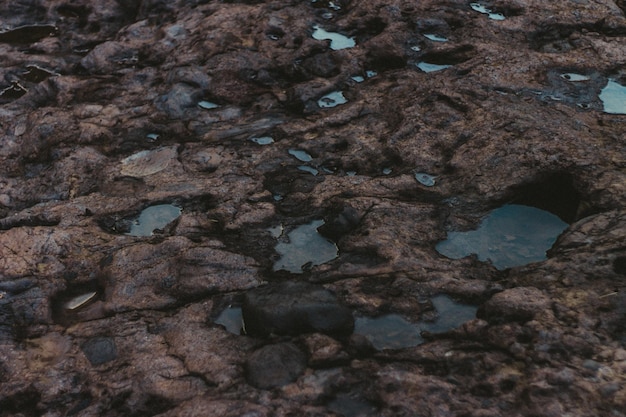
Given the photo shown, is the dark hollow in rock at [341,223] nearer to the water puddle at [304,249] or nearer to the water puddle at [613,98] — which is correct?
the water puddle at [304,249]

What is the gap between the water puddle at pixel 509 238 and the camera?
10.6 ft

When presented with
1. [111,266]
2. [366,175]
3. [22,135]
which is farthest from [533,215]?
[22,135]

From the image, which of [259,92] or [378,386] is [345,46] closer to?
[259,92]

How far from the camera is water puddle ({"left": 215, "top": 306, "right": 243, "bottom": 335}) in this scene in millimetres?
2883

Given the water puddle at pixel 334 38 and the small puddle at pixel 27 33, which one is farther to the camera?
the small puddle at pixel 27 33

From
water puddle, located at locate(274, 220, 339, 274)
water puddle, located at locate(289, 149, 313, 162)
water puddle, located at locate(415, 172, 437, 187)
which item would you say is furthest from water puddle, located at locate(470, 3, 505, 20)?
water puddle, located at locate(274, 220, 339, 274)

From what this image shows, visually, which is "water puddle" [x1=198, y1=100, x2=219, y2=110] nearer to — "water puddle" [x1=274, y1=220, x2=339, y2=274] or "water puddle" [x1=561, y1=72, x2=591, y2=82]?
"water puddle" [x1=274, y1=220, x2=339, y2=274]

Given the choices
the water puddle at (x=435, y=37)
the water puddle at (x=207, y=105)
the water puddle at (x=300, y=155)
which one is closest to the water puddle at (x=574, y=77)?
the water puddle at (x=435, y=37)

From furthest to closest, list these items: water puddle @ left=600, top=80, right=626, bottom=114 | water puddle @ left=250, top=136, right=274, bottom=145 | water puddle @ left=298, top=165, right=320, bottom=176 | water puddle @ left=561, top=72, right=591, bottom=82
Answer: water puddle @ left=561, top=72, right=591, bottom=82
water puddle @ left=250, top=136, right=274, bottom=145
water puddle @ left=600, top=80, right=626, bottom=114
water puddle @ left=298, top=165, right=320, bottom=176

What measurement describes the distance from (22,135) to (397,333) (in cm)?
342

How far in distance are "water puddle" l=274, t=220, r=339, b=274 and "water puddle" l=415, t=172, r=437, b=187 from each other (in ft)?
2.26

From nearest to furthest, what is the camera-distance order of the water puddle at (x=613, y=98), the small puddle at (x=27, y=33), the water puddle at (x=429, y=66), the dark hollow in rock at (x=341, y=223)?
the dark hollow in rock at (x=341, y=223), the water puddle at (x=613, y=98), the water puddle at (x=429, y=66), the small puddle at (x=27, y=33)

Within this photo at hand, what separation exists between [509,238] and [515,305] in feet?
2.45

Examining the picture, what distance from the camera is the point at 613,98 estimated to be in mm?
4262
